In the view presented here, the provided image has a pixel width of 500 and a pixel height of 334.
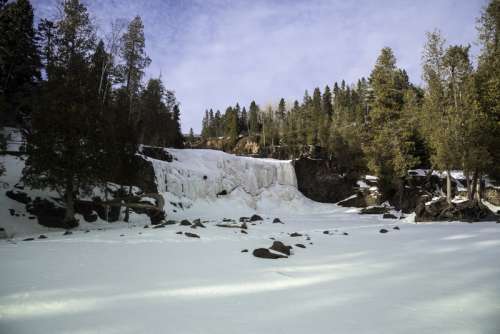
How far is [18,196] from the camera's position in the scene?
1445 cm

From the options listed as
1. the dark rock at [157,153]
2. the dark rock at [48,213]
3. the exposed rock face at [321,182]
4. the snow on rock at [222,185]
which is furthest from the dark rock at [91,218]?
the exposed rock face at [321,182]

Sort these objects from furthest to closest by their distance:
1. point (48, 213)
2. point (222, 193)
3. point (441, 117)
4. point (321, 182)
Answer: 1. point (321, 182)
2. point (222, 193)
3. point (441, 117)
4. point (48, 213)

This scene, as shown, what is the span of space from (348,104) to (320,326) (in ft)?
247

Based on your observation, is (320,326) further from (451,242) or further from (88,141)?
(88,141)

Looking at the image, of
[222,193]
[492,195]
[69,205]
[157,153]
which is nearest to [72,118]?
[69,205]

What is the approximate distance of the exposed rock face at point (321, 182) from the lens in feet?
123

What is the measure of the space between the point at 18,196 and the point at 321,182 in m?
33.0

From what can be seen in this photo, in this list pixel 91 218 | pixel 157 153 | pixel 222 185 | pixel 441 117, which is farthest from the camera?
pixel 222 185

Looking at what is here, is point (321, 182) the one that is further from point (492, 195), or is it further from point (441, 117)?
point (441, 117)

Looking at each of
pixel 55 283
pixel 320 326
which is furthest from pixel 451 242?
pixel 55 283

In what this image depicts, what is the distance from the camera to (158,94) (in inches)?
1539

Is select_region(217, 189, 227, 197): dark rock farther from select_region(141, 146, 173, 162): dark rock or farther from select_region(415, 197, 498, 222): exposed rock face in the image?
select_region(415, 197, 498, 222): exposed rock face

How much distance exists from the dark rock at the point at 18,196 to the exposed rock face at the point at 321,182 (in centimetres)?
3101

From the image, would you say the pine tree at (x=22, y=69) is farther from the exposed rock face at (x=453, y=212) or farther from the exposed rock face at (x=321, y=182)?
the exposed rock face at (x=321, y=182)
